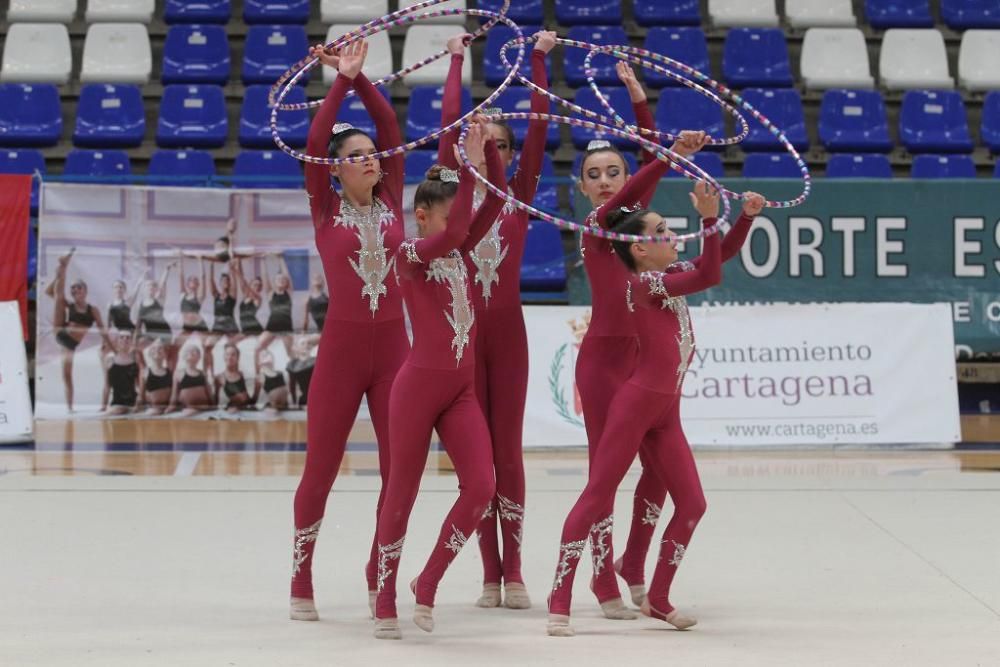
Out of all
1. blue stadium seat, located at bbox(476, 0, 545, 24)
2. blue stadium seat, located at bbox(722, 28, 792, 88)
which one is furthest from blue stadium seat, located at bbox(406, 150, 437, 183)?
blue stadium seat, located at bbox(722, 28, 792, 88)

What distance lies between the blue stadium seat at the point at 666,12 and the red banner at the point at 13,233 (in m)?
5.48

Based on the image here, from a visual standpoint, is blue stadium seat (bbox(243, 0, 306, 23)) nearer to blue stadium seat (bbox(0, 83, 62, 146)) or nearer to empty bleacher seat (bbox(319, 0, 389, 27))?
empty bleacher seat (bbox(319, 0, 389, 27))

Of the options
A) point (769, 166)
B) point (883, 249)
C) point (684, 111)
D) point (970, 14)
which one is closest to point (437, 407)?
point (883, 249)

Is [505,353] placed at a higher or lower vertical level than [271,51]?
lower

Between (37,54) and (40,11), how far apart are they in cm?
74

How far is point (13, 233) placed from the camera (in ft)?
32.0

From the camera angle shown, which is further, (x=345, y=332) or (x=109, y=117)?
(x=109, y=117)

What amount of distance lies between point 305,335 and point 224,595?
194 inches

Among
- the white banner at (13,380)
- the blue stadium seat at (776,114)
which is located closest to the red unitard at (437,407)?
the white banner at (13,380)

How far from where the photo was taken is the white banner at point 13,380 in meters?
8.77

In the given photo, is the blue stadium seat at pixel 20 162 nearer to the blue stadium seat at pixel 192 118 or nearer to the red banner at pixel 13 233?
the blue stadium seat at pixel 192 118

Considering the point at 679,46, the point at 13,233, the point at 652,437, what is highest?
the point at 679,46

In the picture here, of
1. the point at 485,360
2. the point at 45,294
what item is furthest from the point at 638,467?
the point at 45,294

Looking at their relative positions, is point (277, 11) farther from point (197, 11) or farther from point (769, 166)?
point (769, 166)
